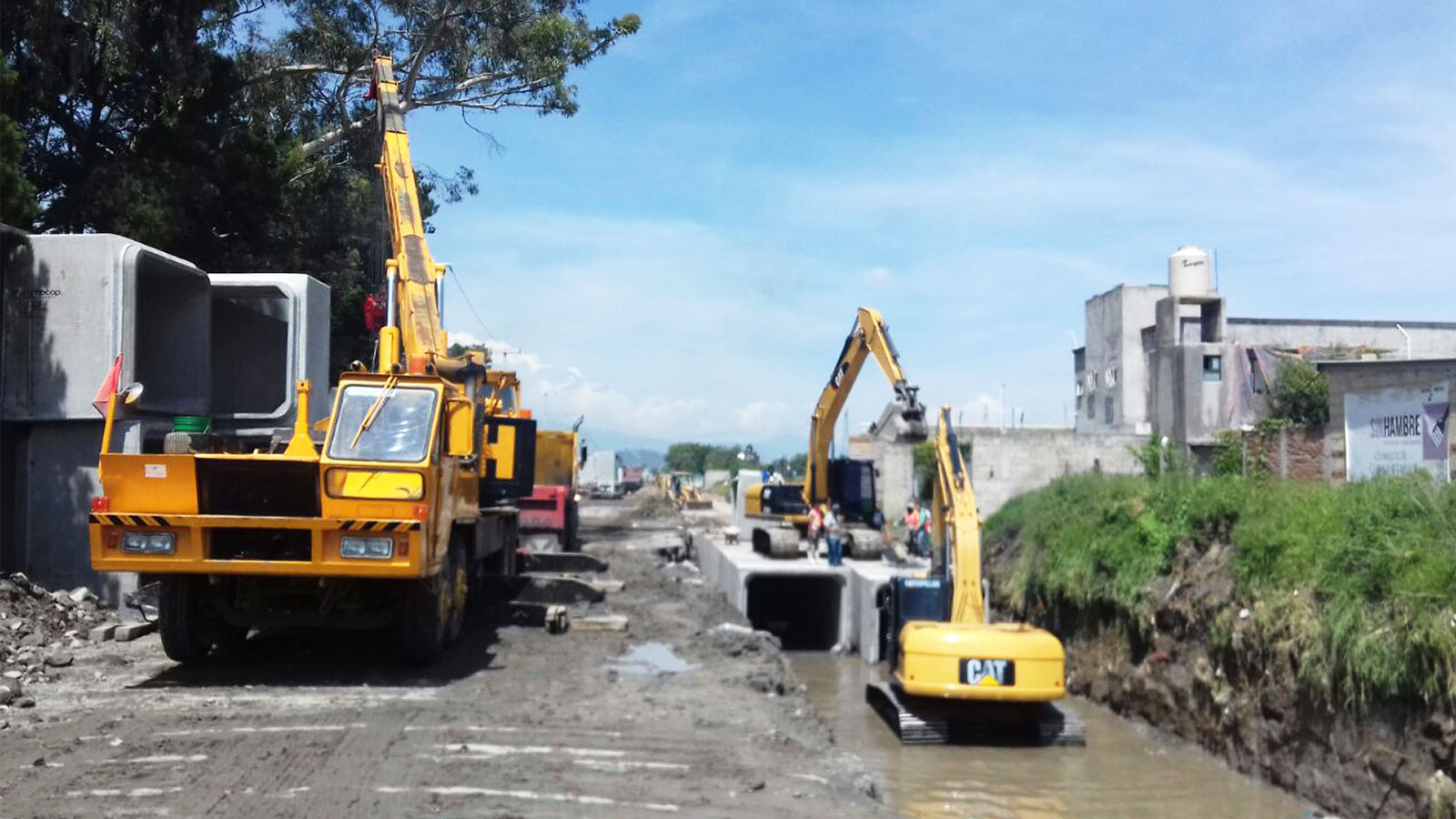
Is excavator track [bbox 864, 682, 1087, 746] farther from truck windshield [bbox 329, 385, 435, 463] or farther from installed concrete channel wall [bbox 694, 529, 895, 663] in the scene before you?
truck windshield [bbox 329, 385, 435, 463]

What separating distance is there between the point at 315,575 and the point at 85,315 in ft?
20.7

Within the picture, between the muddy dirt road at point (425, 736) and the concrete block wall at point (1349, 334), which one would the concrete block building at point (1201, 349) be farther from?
the muddy dirt road at point (425, 736)

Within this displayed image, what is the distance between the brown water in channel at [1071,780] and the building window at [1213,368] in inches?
1266

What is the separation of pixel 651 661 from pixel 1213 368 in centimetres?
3618

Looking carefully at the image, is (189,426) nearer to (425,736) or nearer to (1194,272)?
(425,736)

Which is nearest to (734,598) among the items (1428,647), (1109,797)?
(1109,797)

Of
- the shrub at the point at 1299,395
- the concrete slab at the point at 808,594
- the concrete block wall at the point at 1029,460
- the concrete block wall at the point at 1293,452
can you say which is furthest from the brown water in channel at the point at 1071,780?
the shrub at the point at 1299,395

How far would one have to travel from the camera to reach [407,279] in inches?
620

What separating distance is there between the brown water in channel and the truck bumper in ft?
15.7

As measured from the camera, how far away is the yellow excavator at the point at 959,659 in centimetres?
1283

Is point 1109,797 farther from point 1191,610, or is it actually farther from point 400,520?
point 400,520

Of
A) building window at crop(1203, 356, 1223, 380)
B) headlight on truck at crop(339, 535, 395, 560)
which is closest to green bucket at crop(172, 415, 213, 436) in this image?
headlight on truck at crop(339, 535, 395, 560)

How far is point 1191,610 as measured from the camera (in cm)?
1419

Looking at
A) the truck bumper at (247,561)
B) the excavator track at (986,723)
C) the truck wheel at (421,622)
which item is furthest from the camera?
the excavator track at (986,723)
